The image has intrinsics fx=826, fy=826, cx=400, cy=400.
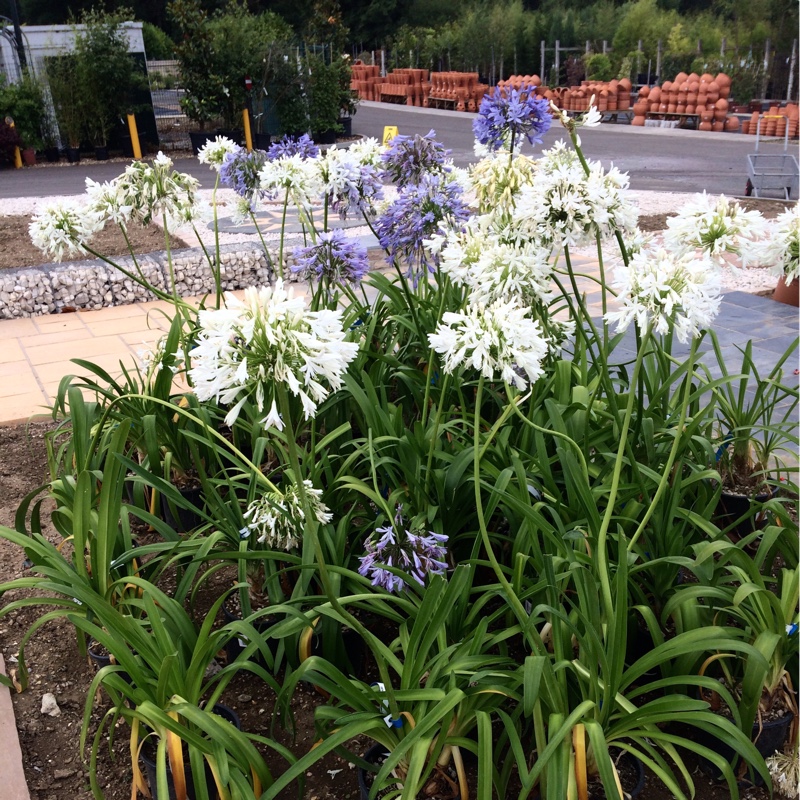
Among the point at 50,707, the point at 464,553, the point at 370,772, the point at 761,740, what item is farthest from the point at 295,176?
the point at 761,740

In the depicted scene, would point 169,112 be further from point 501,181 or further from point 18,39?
point 501,181

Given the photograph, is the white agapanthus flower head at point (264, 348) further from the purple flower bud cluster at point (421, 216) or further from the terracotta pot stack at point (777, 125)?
the terracotta pot stack at point (777, 125)

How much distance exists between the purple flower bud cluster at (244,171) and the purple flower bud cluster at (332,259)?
57cm

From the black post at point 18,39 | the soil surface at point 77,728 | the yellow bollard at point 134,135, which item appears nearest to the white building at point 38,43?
the black post at point 18,39

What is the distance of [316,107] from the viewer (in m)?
17.2

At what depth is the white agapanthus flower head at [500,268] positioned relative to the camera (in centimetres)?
202

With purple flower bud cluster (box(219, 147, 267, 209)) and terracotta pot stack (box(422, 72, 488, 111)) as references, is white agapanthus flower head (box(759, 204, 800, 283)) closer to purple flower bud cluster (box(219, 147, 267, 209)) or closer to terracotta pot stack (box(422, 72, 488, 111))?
purple flower bud cluster (box(219, 147, 267, 209))

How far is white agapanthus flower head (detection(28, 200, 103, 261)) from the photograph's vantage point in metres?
2.86

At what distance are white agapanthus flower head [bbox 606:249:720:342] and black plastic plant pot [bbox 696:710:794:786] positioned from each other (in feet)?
3.19

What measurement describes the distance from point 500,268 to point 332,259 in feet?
3.29

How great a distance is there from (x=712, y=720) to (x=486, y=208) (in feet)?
5.06

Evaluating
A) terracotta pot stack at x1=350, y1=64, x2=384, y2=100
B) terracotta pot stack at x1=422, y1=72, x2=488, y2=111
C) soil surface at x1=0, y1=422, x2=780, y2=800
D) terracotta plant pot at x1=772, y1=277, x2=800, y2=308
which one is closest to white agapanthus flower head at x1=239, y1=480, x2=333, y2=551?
soil surface at x1=0, y1=422, x2=780, y2=800

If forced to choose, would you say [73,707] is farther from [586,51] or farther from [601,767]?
[586,51]

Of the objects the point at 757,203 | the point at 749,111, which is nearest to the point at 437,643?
the point at 757,203
